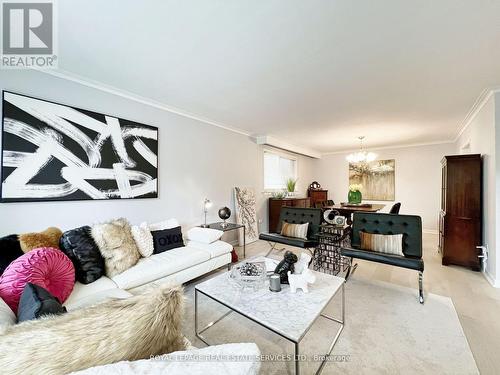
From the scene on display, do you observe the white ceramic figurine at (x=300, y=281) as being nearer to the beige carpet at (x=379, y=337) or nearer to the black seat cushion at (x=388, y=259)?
the beige carpet at (x=379, y=337)

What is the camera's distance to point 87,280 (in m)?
1.87

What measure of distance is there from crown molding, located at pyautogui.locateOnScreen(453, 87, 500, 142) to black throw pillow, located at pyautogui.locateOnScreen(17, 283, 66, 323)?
15.1ft

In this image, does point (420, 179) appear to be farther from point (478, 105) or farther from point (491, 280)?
point (491, 280)

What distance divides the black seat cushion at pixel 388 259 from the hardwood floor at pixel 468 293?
0.50 metres

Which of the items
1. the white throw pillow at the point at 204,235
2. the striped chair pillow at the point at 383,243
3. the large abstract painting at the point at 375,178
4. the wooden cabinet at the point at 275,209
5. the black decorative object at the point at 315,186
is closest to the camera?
the striped chair pillow at the point at 383,243

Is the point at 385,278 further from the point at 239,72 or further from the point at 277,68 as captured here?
the point at 239,72

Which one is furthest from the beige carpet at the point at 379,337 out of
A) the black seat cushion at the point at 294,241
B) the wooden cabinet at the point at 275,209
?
the wooden cabinet at the point at 275,209

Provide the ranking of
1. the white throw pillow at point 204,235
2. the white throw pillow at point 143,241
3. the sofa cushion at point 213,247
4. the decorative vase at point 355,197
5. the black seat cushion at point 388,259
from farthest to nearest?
the decorative vase at point 355,197 → the white throw pillow at point 204,235 → the sofa cushion at point 213,247 → the white throw pillow at point 143,241 → the black seat cushion at point 388,259

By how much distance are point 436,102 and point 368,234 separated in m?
→ 2.16

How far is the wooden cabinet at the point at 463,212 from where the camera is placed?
313cm

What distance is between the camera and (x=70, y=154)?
2.34 m

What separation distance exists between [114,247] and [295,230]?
8.12 feet

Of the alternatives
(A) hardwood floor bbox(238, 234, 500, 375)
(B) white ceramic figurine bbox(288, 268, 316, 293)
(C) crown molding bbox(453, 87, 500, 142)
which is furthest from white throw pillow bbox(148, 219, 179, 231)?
(C) crown molding bbox(453, 87, 500, 142)

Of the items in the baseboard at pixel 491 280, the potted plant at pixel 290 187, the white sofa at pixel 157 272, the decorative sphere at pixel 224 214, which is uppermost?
the potted plant at pixel 290 187
